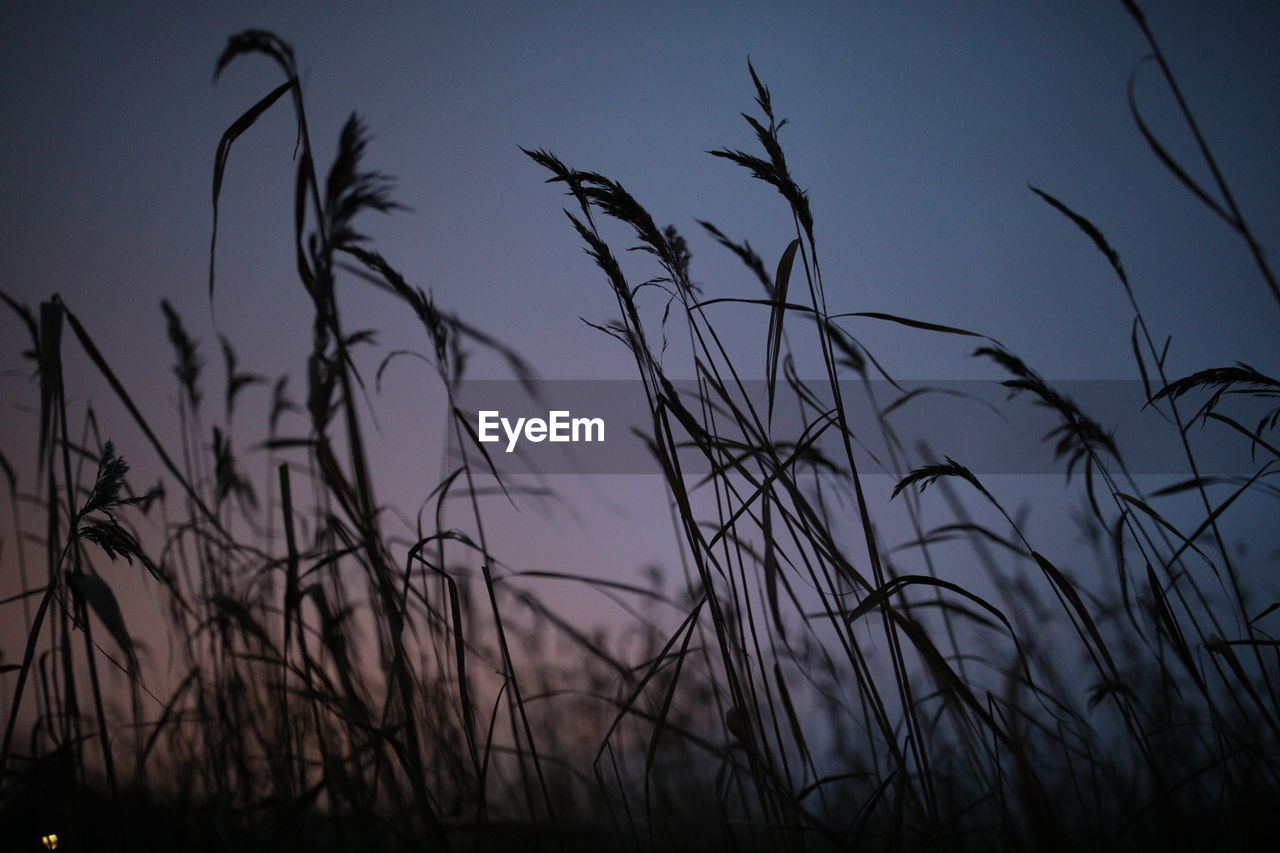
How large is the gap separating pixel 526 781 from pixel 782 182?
3.35ft

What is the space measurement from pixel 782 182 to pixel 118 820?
140cm

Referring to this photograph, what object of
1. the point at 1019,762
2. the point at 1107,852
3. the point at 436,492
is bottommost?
the point at 1107,852

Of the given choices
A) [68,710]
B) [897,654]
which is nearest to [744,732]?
[897,654]

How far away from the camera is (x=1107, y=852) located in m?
1.21

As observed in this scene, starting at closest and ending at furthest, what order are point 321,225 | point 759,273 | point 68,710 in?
point 321,225 < point 68,710 < point 759,273

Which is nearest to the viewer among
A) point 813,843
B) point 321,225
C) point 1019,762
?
point 1019,762

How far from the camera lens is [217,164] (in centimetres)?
110

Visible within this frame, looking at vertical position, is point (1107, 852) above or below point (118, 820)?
below

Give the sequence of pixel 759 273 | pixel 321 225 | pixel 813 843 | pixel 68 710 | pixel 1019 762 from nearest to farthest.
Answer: pixel 1019 762
pixel 321 225
pixel 68 710
pixel 813 843
pixel 759 273

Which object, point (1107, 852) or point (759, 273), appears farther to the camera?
point (759, 273)

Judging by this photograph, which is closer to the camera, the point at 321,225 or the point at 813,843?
the point at 321,225

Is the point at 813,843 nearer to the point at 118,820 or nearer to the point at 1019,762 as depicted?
the point at 1019,762

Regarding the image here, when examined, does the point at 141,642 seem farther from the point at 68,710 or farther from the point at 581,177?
the point at 581,177

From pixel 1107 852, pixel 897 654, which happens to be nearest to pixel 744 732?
pixel 897 654
